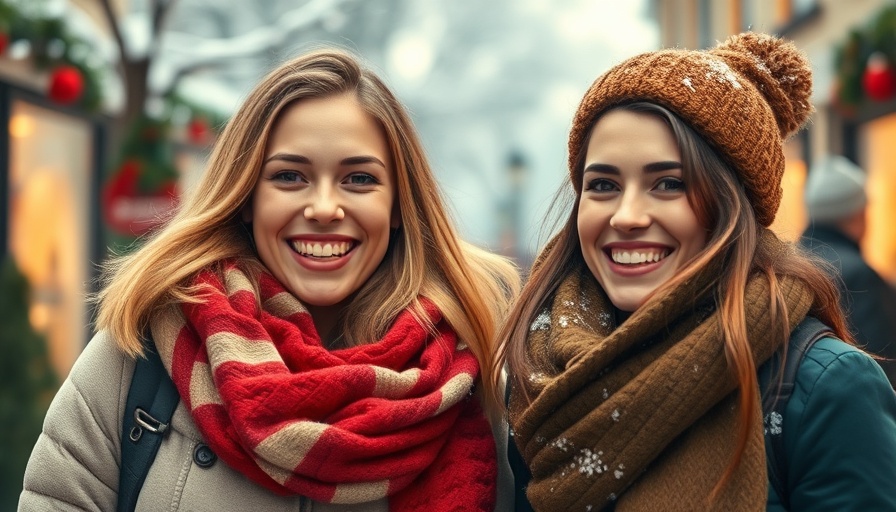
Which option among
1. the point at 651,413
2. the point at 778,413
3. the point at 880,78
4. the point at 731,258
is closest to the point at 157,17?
the point at 880,78

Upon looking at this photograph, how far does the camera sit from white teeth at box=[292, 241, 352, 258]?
9.35 feet

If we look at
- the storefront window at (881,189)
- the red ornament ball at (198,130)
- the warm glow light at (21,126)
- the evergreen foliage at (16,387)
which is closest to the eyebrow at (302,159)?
the evergreen foliage at (16,387)

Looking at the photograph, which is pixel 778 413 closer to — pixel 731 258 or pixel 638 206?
pixel 731 258

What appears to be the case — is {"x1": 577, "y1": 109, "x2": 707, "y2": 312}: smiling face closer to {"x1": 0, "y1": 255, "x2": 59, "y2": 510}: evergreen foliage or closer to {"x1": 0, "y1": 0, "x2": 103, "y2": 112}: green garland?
{"x1": 0, "y1": 255, "x2": 59, "y2": 510}: evergreen foliage

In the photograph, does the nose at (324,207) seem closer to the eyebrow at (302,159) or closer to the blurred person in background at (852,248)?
the eyebrow at (302,159)

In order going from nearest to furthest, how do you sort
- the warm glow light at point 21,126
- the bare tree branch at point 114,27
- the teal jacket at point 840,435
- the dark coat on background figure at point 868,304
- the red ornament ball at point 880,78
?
the teal jacket at point 840,435 < the dark coat on background figure at point 868,304 < the red ornament ball at point 880,78 < the bare tree branch at point 114,27 < the warm glow light at point 21,126

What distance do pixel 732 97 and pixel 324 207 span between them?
3.33 ft

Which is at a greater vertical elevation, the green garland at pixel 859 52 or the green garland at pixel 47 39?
the green garland at pixel 47 39

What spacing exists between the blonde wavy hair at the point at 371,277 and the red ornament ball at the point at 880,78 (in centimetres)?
530

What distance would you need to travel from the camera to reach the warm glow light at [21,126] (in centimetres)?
959

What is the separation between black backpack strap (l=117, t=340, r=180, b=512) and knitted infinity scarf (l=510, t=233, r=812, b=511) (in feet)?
2.76

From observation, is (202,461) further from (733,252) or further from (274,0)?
(274,0)

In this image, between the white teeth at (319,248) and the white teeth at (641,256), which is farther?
the white teeth at (319,248)

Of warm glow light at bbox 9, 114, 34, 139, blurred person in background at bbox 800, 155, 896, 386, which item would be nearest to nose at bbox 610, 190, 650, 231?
blurred person in background at bbox 800, 155, 896, 386
